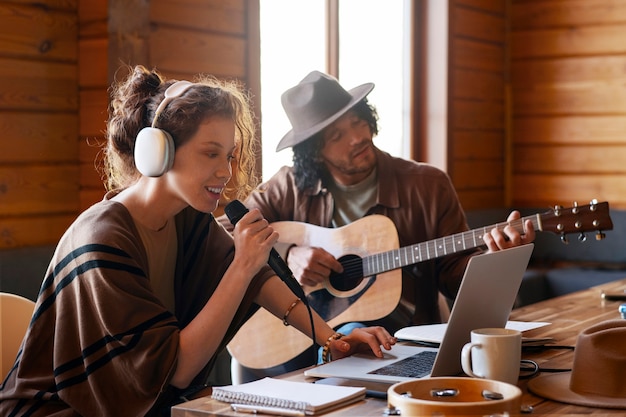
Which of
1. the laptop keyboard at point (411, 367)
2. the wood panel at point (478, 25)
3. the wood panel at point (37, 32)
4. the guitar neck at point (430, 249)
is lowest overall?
the laptop keyboard at point (411, 367)

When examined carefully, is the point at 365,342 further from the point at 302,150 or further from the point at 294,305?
the point at 302,150

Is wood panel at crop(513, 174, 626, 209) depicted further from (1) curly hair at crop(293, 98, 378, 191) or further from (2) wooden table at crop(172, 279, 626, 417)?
(1) curly hair at crop(293, 98, 378, 191)

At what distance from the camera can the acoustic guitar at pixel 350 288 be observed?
2.70 metres

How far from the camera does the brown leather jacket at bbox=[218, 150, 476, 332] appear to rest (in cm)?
278

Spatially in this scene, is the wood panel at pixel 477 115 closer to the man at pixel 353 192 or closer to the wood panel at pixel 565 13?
the wood panel at pixel 565 13

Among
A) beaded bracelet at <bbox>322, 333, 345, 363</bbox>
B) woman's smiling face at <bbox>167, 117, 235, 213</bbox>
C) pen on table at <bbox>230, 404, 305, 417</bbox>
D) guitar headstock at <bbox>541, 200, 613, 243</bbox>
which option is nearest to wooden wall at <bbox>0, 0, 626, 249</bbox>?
woman's smiling face at <bbox>167, 117, 235, 213</bbox>

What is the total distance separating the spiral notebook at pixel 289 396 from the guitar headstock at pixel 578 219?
951 millimetres

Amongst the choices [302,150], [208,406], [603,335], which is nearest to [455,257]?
[302,150]

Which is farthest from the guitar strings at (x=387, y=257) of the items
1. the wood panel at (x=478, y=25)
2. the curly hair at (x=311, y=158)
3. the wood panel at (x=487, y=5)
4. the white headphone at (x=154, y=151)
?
the wood panel at (x=487, y=5)

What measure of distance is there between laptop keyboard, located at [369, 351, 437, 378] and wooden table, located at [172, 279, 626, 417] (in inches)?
5.5

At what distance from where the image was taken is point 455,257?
9.10 ft

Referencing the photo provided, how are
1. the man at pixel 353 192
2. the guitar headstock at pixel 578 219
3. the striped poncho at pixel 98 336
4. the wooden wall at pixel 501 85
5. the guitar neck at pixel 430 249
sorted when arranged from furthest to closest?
the wooden wall at pixel 501 85, the man at pixel 353 192, the guitar neck at pixel 430 249, the guitar headstock at pixel 578 219, the striped poncho at pixel 98 336

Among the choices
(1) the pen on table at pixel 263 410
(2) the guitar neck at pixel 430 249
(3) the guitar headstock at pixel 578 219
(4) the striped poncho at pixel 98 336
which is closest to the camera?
(1) the pen on table at pixel 263 410

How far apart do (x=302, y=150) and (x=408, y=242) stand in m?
0.49
